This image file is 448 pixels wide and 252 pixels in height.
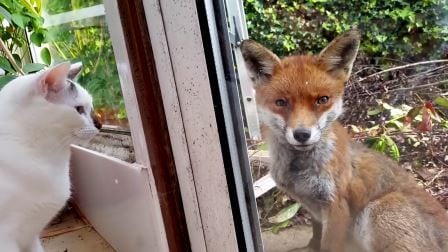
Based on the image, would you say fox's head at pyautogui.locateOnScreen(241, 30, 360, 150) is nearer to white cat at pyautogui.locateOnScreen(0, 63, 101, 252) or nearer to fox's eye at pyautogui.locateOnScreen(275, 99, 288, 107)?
fox's eye at pyautogui.locateOnScreen(275, 99, 288, 107)

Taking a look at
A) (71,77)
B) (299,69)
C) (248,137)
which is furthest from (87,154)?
(299,69)

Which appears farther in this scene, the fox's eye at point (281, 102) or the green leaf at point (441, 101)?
the fox's eye at point (281, 102)

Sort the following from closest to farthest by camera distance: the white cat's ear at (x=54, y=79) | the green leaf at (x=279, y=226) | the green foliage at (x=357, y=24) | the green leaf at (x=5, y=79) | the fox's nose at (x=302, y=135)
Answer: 1. the green foliage at (x=357, y=24)
2. the fox's nose at (x=302, y=135)
3. the green leaf at (x=279, y=226)
4. the white cat's ear at (x=54, y=79)
5. the green leaf at (x=5, y=79)

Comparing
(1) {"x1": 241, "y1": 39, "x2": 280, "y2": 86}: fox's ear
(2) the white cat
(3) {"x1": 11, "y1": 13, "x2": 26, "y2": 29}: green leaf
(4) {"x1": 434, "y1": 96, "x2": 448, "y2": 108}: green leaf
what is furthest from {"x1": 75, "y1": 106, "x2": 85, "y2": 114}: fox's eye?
(4) {"x1": 434, "y1": 96, "x2": 448, "y2": 108}: green leaf

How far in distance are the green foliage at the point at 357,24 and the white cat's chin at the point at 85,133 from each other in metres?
0.39

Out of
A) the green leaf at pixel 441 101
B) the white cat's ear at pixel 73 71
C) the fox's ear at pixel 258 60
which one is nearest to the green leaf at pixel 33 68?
the white cat's ear at pixel 73 71

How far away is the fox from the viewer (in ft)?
1.76

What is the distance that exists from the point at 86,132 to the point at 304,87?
457 millimetres

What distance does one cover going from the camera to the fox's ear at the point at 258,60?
0.60 m

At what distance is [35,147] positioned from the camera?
2.62 ft

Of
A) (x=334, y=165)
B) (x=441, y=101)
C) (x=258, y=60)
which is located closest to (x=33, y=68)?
(x=258, y=60)

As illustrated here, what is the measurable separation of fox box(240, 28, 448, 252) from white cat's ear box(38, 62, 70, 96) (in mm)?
336

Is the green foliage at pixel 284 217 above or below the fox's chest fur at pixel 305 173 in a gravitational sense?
below

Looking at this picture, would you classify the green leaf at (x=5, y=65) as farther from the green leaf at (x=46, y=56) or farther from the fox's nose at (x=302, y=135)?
the fox's nose at (x=302, y=135)
